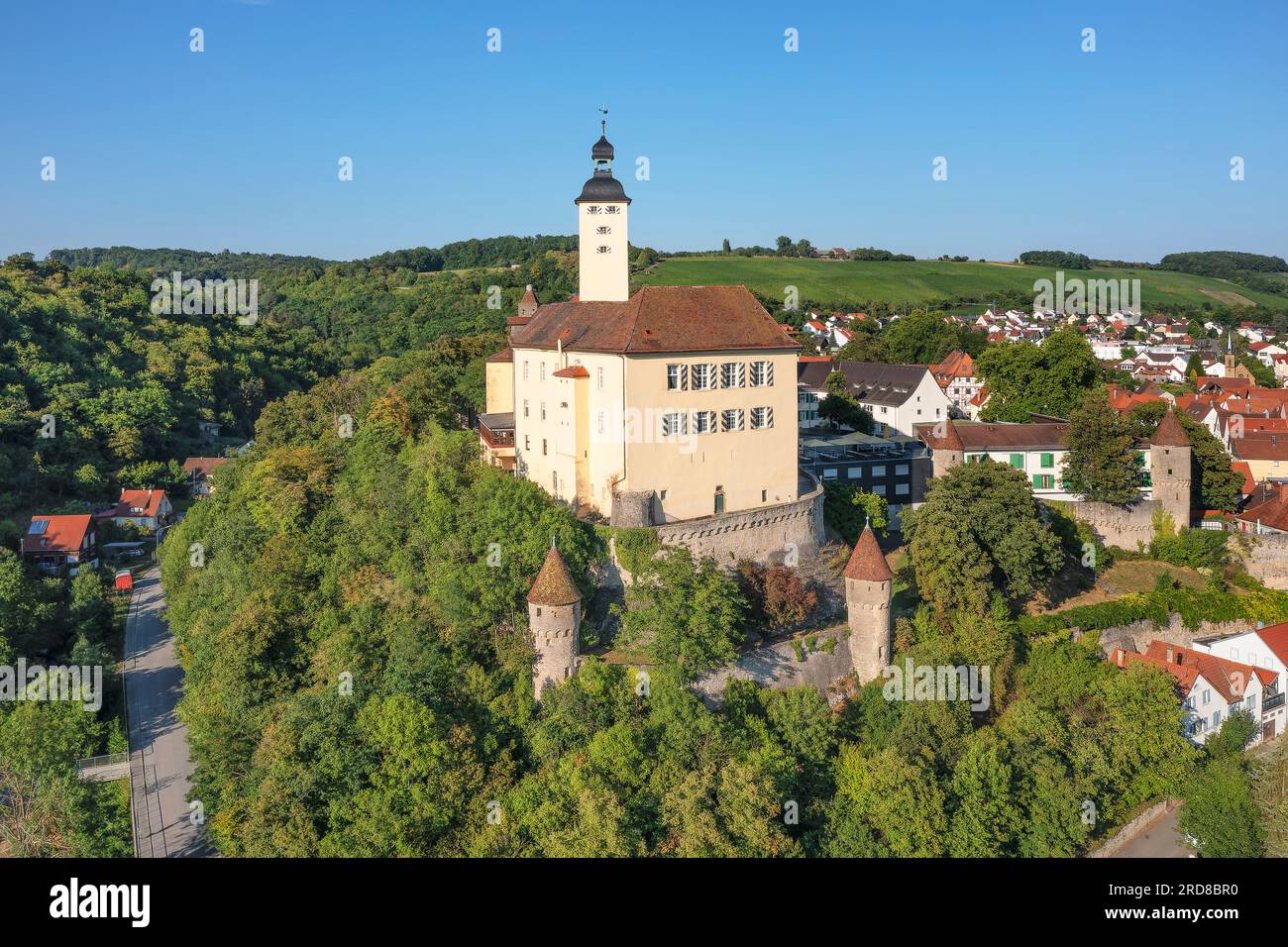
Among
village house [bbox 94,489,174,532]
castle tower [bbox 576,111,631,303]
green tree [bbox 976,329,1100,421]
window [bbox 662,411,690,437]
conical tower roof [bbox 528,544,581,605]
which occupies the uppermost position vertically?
castle tower [bbox 576,111,631,303]

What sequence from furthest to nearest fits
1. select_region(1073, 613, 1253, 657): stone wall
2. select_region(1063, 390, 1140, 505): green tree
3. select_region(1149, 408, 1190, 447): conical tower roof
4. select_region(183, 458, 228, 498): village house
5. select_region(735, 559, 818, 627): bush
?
select_region(183, 458, 228, 498): village house
select_region(1063, 390, 1140, 505): green tree
select_region(1149, 408, 1190, 447): conical tower roof
select_region(1073, 613, 1253, 657): stone wall
select_region(735, 559, 818, 627): bush

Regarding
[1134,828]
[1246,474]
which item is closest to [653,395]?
[1134,828]

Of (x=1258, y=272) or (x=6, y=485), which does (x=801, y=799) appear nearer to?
(x=6, y=485)

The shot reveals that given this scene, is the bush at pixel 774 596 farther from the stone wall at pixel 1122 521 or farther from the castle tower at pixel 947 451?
the stone wall at pixel 1122 521

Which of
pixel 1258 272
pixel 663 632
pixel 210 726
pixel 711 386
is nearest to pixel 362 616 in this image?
pixel 210 726

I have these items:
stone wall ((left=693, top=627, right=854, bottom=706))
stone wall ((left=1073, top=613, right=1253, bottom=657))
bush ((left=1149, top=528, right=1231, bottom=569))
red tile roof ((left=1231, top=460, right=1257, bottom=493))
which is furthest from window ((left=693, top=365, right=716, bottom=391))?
red tile roof ((left=1231, top=460, right=1257, bottom=493))

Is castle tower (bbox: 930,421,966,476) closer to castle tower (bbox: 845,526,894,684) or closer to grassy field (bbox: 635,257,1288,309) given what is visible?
castle tower (bbox: 845,526,894,684)
